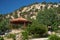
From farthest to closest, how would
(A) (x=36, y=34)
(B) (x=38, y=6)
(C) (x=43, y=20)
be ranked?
(B) (x=38, y=6) → (C) (x=43, y=20) → (A) (x=36, y=34)

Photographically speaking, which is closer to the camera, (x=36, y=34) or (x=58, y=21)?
(x=36, y=34)

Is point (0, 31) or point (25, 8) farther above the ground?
point (25, 8)

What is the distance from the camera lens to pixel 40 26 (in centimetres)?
2780

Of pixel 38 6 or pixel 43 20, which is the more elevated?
pixel 38 6

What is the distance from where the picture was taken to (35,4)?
79688 millimetres

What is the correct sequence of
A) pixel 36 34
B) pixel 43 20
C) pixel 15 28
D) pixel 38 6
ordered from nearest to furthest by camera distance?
1. pixel 36 34
2. pixel 43 20
3. pixel 15 28
4. pixel 38 6

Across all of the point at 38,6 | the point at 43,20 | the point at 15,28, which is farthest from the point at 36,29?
the point at 38,6

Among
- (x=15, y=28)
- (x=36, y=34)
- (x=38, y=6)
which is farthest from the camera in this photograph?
(x=38, y=6)

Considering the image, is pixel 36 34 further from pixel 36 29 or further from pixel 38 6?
pixel 38 6

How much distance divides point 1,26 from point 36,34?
34.5ft

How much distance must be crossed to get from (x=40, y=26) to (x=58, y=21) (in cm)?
994

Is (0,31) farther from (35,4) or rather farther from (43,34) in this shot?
(35,4)

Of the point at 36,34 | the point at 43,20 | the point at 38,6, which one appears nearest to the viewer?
the point at 36,34

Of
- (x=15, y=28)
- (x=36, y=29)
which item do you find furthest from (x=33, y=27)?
(x=15, y=28)
